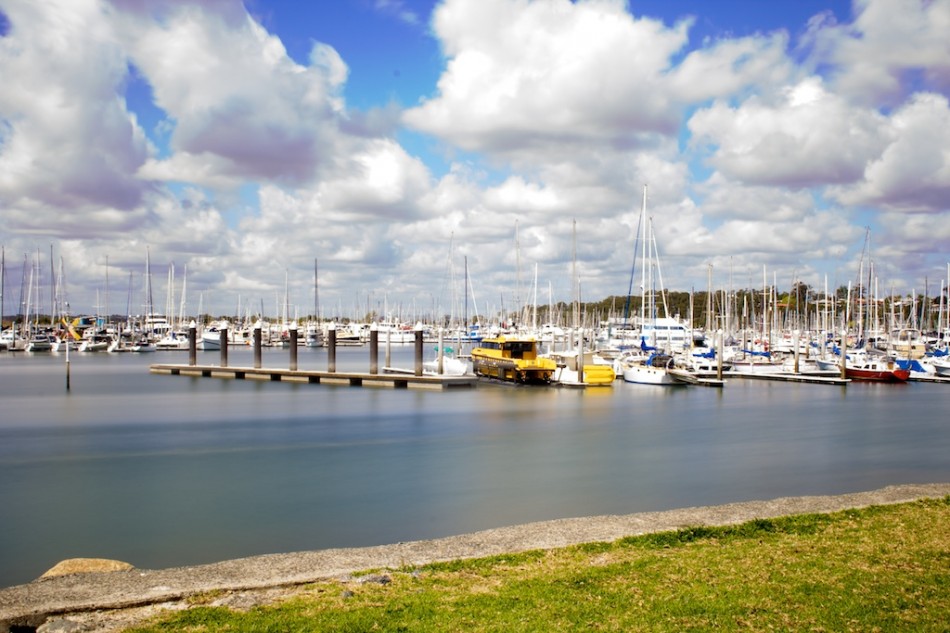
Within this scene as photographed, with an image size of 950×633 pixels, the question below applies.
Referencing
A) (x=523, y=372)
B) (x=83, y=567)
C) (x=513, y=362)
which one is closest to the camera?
(x=83, y=567)

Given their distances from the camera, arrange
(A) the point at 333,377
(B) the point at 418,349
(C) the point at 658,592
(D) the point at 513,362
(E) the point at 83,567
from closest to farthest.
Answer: (C) the point at 658,592, (E) the point at 83,567, (B) the point at 418,349, (D) the point at 513,362, (A) the point at 333,377

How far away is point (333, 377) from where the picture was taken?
2365 inches

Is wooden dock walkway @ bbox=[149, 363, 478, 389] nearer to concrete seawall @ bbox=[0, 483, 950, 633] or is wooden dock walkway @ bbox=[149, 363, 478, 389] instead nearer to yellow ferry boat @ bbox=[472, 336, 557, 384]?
yellow ferry boat @ bbox=[472, 336, 557, 384]

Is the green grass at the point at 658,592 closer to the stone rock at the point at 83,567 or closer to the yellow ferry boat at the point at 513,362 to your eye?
the stone rock at the point at 83,567

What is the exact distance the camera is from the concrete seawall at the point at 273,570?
8875mm

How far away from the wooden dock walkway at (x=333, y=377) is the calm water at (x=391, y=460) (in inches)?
97.7

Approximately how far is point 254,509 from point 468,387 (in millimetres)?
35113

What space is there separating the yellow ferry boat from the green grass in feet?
150

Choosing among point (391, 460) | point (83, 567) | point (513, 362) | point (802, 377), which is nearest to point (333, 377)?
point (513, 362)

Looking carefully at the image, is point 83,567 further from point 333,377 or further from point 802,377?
point 802,377

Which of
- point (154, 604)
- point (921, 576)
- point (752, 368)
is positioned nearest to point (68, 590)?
point (154, 604)

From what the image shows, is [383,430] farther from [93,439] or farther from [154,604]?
[154,604]

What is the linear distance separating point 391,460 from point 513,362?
29838 mm

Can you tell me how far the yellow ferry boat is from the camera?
57.9 meters
